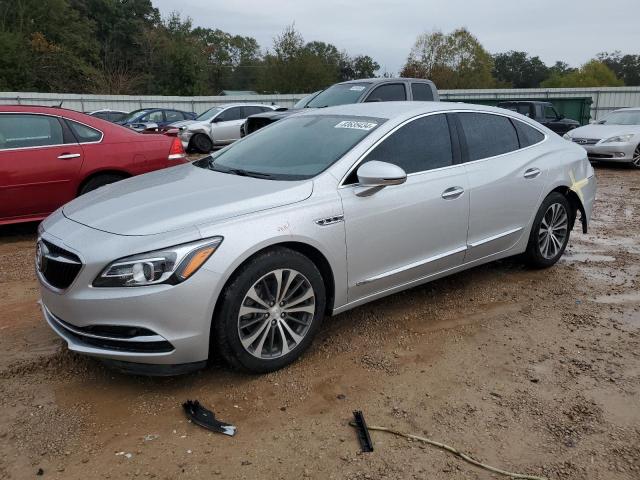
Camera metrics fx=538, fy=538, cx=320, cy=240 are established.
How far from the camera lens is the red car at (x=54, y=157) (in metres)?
5.78

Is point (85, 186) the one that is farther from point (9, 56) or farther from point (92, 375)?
point (9, 56)

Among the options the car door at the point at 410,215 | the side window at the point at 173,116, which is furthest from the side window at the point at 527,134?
the side window at the point at 173,116

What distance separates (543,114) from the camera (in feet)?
55.1

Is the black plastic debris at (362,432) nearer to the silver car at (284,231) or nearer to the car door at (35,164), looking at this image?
the silver car at (284,231)

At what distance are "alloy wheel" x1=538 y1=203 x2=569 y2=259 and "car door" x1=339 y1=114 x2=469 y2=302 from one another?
1.22 m

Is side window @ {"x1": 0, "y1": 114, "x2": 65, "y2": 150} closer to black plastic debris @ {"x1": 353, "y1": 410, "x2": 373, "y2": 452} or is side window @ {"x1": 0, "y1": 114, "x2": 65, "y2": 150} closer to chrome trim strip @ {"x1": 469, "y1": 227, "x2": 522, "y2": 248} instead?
chrome trim strip @ {"x1": 469, "y1": 227, "x2": 522, "y2": 248}

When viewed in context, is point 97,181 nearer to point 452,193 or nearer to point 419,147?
point 419,147

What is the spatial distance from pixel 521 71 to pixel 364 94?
95051 mm

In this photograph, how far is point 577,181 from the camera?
504 cm

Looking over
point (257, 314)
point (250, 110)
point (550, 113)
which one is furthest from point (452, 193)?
point (550, 113)

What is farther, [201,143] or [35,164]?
[201,143]

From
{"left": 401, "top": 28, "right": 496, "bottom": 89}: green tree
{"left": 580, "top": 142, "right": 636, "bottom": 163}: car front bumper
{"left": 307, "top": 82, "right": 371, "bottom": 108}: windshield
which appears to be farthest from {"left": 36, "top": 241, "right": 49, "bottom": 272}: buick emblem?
{"left": 401, "top": 28, "right": 496, "bottom": 89}: green tree

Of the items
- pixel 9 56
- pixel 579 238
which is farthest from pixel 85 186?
pixel 9 56

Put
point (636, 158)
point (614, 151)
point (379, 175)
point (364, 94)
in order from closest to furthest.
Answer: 1. point (379, 175)
2. point (364, 94)
3. point (614, 151)
4. point (636, 158)
